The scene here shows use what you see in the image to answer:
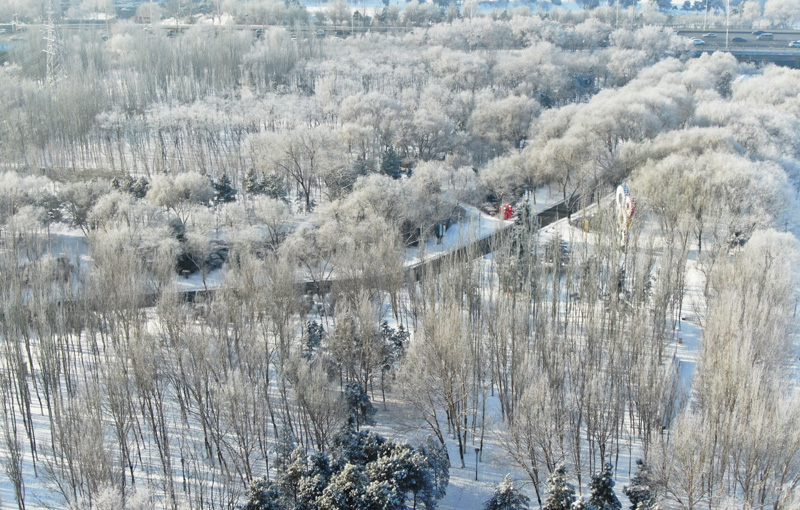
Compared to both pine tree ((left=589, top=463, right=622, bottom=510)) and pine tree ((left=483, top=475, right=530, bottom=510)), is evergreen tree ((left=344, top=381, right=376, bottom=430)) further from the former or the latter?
pine tree ((left=589, top=463, right=622, bottom=510))

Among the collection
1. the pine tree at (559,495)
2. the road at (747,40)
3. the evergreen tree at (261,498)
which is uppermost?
the road at (747,40)

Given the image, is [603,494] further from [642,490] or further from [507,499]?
[507,499]

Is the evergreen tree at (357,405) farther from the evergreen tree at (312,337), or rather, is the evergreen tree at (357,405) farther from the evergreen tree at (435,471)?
the evergreen tree at (435,471)

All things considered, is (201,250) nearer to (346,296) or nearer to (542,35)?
(346,296)

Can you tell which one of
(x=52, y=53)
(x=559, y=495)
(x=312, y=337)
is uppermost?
→ (x=52, y=53)

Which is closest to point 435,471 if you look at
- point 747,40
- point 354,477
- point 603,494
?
point 354,477

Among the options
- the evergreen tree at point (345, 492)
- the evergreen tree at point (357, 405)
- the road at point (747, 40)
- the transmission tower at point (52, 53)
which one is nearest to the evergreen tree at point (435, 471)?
the evergreen tree at point (345, 492)
